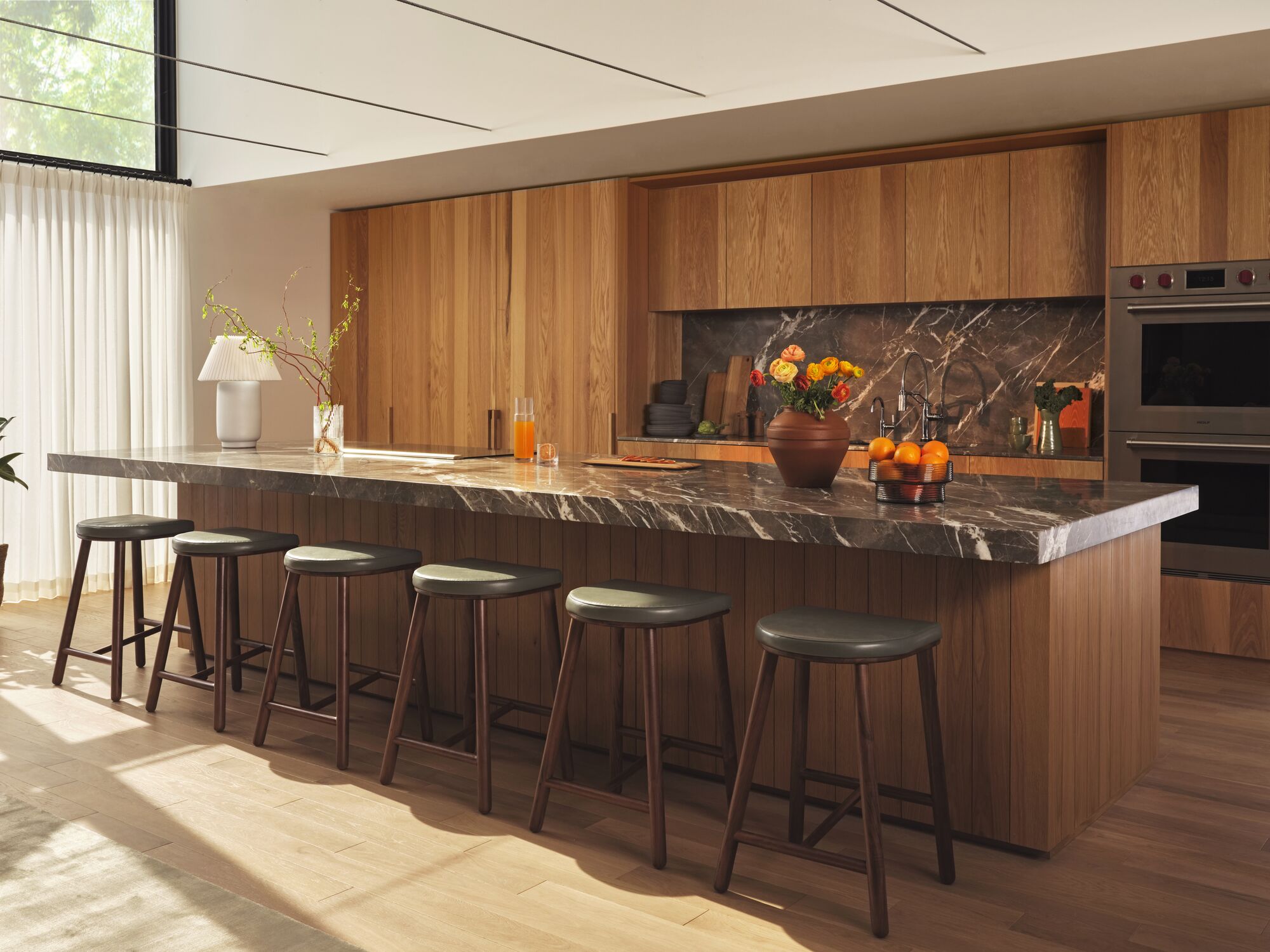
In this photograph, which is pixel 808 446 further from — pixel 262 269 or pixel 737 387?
pixel 262 269

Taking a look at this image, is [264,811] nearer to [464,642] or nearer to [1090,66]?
[464,642]

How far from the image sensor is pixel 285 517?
4.50 meters

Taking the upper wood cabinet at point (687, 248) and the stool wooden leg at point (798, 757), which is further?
the upper wood cabinet at point (687, 248)

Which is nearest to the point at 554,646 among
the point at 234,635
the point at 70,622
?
the point at 234,635

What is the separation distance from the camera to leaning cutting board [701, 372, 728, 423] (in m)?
6.66

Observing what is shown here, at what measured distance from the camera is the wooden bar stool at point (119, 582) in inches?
165

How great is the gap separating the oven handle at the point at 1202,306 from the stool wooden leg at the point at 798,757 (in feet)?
9.95

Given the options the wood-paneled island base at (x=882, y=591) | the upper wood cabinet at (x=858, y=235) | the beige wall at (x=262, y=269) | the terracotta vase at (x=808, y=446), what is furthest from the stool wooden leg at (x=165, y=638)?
the upper wood cabinet at (x=858, y=235)

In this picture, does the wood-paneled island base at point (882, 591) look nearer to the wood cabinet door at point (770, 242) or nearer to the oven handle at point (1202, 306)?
the oven handle at point (1202, 306)

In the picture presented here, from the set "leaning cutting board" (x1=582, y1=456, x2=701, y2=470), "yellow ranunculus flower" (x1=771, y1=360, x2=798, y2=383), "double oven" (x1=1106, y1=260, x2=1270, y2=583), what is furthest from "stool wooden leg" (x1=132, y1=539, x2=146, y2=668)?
"double oven" (x1=1106, y1=260, x2=1270, y2=583)

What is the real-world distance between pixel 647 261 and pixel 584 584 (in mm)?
3309

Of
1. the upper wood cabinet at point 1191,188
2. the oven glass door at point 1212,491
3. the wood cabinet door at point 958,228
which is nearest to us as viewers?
the upper wood cabinet at point 1191,188

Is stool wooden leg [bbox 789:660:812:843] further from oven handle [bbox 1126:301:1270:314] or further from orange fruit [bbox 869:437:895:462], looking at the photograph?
oven handle [bbox 1126:301:1270:314]

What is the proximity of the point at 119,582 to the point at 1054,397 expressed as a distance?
4.16 m
